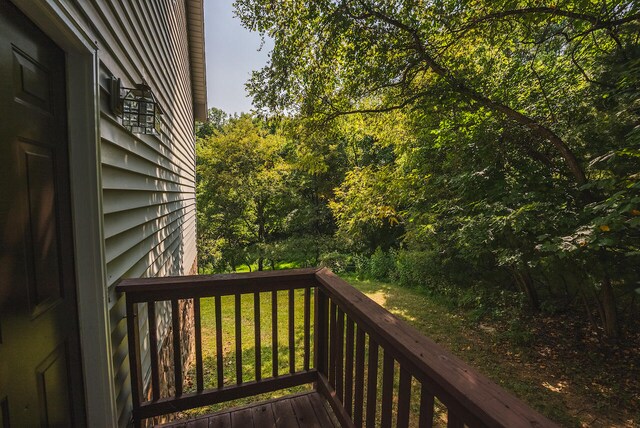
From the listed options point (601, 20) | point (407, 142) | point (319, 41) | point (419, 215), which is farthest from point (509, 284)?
point (319, 41)

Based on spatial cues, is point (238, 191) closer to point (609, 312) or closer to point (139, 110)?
point (139, 110)

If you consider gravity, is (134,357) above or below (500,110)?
below

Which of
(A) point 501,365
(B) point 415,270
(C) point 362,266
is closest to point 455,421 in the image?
(A) point 501,365

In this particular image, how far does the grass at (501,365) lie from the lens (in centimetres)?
339

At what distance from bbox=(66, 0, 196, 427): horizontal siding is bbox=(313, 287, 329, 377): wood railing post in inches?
50.5

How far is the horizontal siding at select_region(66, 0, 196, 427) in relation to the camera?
1701 mm

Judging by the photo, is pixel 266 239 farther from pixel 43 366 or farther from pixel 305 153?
pixel 43 366

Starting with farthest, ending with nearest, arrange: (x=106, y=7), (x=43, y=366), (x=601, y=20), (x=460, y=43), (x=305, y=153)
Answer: (x=305, y=153), (x=460, y=43), (x=601, y=20), (x=106, y=7), (x=43, y=366)

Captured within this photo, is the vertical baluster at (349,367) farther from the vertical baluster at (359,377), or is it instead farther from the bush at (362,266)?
the bush at (362,266)

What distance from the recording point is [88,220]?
1.40 metres

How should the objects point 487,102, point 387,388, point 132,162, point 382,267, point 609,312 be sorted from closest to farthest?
1. point 387,388
2. point 132,162
3. point 487,102
4. point 609,312
5. point 382,267

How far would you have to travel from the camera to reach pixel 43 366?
112 centimetres

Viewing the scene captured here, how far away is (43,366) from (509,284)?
26.5 ft

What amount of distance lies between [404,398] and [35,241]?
163 cm
